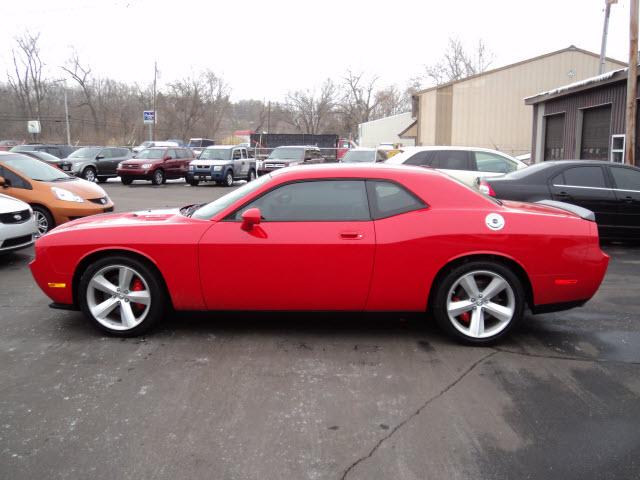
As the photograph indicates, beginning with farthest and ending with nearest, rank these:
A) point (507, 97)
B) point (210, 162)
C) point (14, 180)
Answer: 1. point (507, 97)
2. point (210, 162)
3. point (14, 180)

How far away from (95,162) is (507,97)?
842 inches

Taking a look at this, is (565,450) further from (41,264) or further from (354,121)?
(354,121)

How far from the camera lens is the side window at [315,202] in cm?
466

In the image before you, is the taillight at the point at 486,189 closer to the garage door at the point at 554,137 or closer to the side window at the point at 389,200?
the side window at the point at 389,200

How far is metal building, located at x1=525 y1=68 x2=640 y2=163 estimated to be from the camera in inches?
596

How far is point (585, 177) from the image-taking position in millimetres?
8945

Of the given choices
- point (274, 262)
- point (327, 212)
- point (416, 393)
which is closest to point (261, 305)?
point (274, 262)

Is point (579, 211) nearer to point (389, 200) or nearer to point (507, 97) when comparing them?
point (389, 200)

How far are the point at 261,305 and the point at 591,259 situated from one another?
2.68 meters

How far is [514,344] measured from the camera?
4723 mm

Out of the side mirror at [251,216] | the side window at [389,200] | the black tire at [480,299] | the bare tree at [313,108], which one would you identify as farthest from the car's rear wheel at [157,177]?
the bare tree at [313,108]

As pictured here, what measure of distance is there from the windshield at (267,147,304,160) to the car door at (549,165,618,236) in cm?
1666

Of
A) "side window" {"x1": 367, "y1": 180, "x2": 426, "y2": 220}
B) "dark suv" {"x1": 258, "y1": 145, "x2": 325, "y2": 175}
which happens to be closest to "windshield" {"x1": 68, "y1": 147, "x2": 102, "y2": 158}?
"dark suv" {"x1": 258, "y1": 145, "x2": 325, "y2": 175}

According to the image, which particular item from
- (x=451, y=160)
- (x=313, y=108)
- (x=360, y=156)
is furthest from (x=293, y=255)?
(x=313, y=108)
